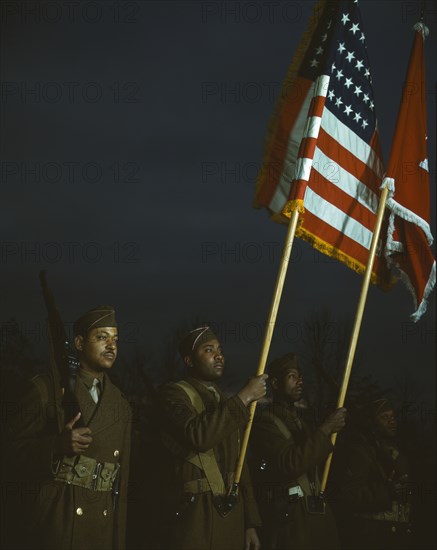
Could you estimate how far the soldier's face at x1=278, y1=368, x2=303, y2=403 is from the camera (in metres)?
7.24

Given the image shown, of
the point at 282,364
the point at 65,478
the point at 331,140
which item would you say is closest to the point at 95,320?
the point at 65,478

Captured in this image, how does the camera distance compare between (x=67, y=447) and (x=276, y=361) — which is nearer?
(x=67, y=447)

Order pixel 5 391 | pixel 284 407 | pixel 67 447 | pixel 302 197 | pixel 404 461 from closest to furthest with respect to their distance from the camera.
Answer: pixel 67 447 < pixel 302 197 < pixel 284 407 < pixel 5 391 < pixel 404 461

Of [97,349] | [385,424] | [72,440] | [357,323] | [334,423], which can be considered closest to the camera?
[72,440]

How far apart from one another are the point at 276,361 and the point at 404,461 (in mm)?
2123

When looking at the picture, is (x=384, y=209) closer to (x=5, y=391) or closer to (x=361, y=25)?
(x=361, y=25)

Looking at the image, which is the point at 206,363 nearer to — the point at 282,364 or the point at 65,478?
the point at 282,364

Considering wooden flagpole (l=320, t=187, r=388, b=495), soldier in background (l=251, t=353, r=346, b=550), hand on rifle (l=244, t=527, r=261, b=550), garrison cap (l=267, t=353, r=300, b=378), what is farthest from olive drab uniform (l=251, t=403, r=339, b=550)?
hand on rifle (l=244, t=527, r=261, b=550)

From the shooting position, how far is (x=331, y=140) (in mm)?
7375

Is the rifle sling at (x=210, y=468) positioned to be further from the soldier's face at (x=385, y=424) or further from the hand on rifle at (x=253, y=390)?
the soldier's face at (x=385, y=424)

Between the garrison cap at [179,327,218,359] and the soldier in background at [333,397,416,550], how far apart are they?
2.62m

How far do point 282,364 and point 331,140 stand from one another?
203cm

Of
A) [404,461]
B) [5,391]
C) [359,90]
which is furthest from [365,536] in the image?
[359,90]

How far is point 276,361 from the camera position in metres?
7.42
